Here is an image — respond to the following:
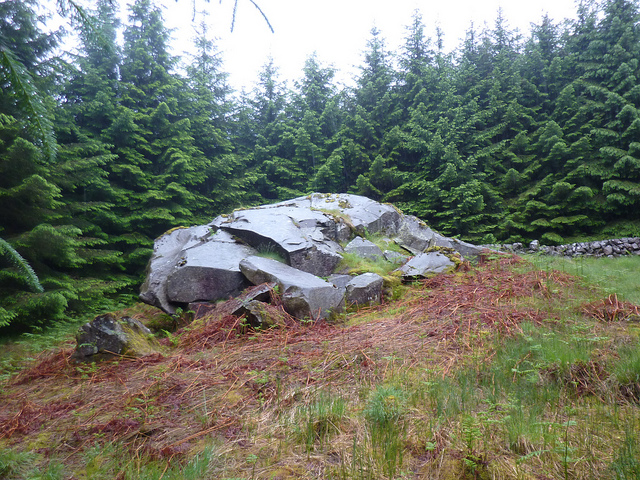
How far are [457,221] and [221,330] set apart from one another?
34.8 ft

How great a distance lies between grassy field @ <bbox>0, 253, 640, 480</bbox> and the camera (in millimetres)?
1636

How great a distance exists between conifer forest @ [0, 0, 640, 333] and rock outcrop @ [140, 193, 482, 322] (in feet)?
5.69

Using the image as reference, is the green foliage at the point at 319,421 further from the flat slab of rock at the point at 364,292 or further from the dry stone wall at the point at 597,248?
the dry stone wall at the point at 597,248

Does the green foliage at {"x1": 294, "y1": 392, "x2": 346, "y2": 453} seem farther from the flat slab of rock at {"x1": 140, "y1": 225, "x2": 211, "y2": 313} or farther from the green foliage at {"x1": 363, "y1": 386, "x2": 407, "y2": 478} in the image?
the flat slab of rock at {"x1": 140, "y1": 225, "x2": 211, "y2": 313}

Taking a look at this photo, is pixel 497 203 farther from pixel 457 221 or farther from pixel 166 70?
pixel 166 70

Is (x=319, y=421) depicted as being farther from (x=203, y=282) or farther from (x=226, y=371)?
(x=203, y=282)

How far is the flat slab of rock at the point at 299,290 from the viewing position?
4.49 m

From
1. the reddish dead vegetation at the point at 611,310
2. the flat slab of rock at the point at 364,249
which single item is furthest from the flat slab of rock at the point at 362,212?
the reddish dead vegetation at the point at 611,310

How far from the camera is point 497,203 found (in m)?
12.1

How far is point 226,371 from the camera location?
298 centimetres

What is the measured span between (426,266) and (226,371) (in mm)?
4384

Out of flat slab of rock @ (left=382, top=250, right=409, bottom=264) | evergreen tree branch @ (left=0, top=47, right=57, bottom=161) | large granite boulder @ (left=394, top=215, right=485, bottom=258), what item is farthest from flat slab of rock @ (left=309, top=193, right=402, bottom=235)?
evergreen tree branch @ (left=0, top=47, right=57, bottom=161)

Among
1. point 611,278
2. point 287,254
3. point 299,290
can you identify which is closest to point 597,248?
point 611,278

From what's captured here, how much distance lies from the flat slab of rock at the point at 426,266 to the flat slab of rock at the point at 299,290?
164 cm
